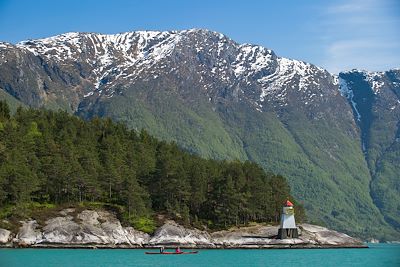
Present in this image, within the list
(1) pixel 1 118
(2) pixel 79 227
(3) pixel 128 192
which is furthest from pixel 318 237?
(1) pixel 1 118

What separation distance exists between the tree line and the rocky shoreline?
17.2ft

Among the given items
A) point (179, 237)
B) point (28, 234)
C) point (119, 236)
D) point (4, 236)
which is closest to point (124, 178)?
point (119, 236)

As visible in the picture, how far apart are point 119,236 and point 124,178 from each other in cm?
1580

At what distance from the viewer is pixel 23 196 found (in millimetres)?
120938

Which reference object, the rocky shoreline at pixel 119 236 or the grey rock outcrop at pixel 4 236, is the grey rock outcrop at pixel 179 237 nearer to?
the rocky shoreline at pixel 119 236

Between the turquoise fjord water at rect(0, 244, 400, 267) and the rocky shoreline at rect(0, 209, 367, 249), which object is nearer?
the turquoise fjord water at rect(0, 244, 400, 267)

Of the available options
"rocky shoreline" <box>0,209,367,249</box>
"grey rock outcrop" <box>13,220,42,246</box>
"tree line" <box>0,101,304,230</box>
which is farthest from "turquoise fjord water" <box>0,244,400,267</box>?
"tree line" <box>0,101,304,230</box>

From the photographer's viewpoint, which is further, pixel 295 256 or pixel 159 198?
pixel 159 198

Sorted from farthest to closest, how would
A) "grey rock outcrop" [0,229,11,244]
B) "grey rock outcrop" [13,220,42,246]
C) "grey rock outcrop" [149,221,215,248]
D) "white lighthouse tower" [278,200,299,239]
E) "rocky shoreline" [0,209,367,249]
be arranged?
"white lighthouse tower" [278,200,299,239], "grey rock outcrop" [149,221,215,248], "rocky shoreline" [0,209,367,249], "grey rock outcrop" [13,220,42,246], "grey rock outcrop" [0,229,11,244]

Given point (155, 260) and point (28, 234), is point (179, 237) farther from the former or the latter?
point (155, 260)

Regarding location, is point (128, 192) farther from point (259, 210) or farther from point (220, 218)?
point (259, 210)

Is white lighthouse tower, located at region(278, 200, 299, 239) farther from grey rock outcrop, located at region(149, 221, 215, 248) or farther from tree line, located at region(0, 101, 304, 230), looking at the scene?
grey rock outcrop, located at region(149, 221, 215, 248)

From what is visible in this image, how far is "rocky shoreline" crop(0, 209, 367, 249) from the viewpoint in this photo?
11519 cm

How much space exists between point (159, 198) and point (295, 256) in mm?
38963
